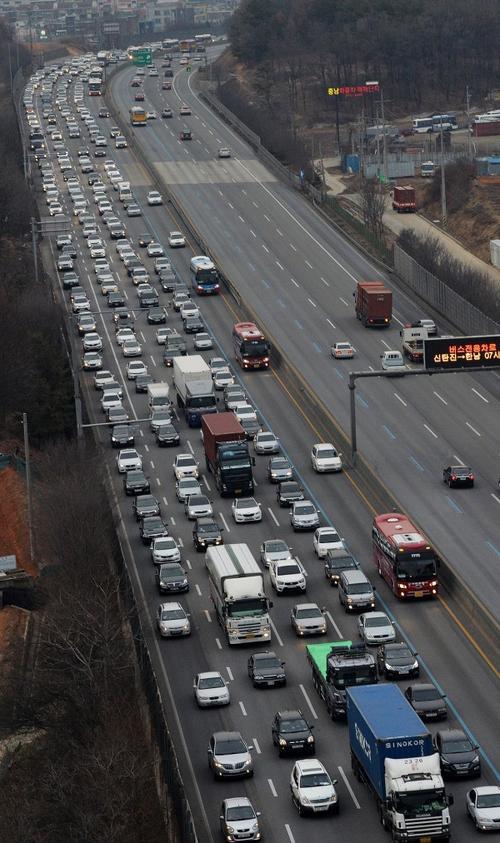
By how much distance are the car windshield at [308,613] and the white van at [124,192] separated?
332 feet

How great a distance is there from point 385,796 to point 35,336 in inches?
2664

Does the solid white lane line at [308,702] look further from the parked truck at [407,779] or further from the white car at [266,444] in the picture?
the white car at [266,444]

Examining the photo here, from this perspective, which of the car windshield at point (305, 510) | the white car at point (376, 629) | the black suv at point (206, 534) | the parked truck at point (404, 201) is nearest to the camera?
the white car at point (376, 629)

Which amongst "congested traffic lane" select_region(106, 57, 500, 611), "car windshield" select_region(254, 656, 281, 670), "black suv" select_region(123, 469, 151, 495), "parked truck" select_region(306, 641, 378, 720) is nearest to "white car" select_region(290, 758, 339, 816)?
"parked truck" select_region(306, 641, 378, 720)

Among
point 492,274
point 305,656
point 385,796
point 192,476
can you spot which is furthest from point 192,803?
point 492,274

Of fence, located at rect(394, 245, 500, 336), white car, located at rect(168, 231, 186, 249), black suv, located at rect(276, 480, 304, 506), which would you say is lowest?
white car, located at rect(168, 231, 186, 249)

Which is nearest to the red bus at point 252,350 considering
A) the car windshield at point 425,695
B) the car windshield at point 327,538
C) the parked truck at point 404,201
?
the car windshield at point 327,538

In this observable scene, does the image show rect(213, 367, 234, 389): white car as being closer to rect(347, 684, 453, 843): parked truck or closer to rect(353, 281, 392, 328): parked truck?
rect(353, 281, 392, 328): parked truck

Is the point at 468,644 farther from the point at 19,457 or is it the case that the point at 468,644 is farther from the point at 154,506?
the point at 19,457

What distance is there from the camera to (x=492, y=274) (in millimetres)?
141375

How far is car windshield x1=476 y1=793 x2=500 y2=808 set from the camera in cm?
5059

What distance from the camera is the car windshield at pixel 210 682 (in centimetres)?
6222

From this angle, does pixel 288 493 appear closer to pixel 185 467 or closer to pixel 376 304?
pixel 185 467

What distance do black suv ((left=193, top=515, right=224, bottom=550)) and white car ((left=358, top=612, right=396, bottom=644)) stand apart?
13558 mm
